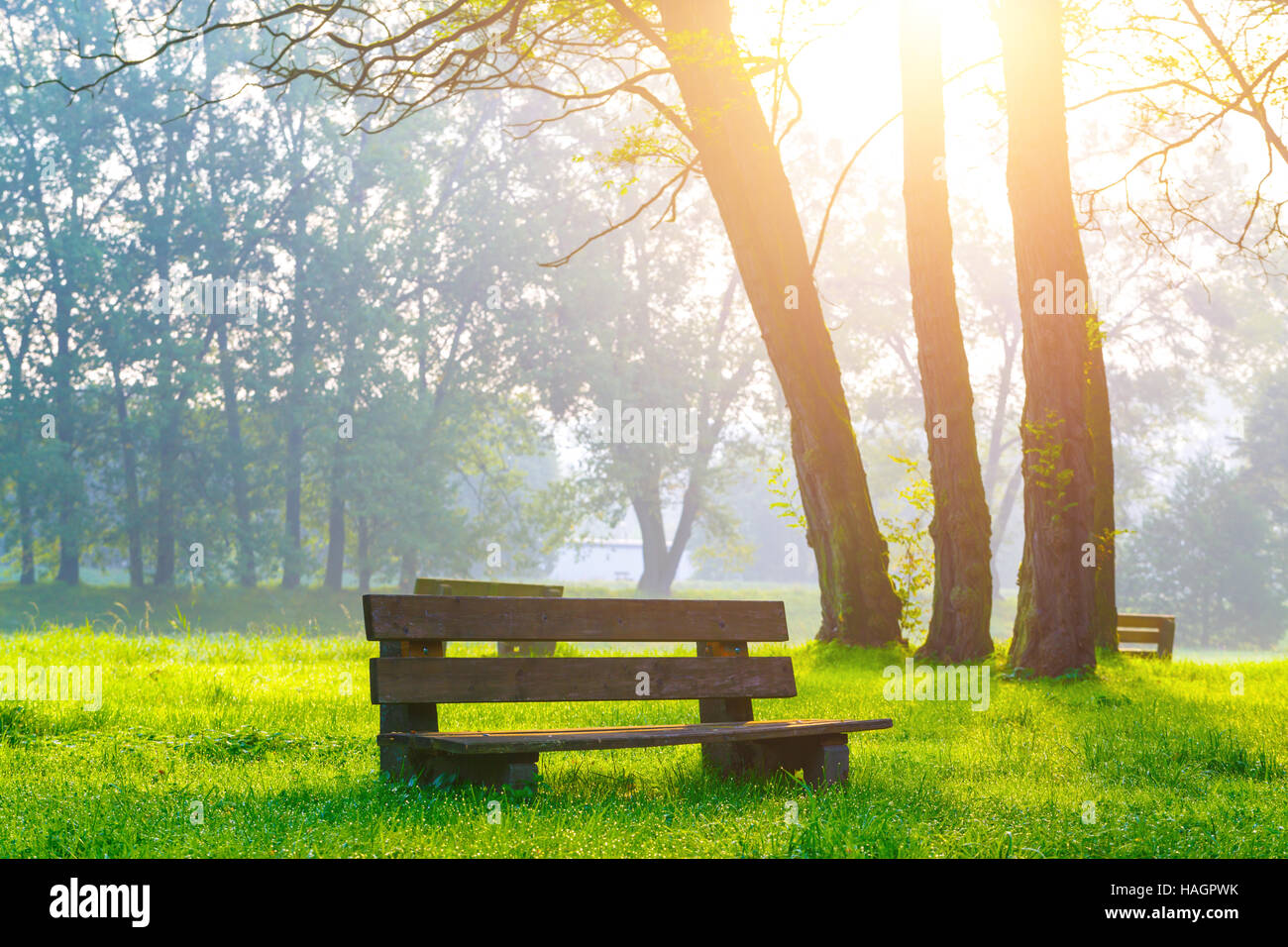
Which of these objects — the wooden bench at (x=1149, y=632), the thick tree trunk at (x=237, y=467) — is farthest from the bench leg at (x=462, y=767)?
the thick tree trunk at (x=237, y=467)

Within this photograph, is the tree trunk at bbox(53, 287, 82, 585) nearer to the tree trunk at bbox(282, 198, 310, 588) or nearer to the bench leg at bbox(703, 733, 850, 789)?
the tree trunk at bbox(282, 198, 310, 588)

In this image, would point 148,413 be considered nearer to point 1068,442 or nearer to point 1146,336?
point 1068,442

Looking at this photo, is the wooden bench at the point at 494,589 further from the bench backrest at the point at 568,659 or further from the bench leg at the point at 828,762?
the bench leg at the point at 828,762

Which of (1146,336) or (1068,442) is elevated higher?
(1146,336)

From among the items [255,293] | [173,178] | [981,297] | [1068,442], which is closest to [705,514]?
[981,297]

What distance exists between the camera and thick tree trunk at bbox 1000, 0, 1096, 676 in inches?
405

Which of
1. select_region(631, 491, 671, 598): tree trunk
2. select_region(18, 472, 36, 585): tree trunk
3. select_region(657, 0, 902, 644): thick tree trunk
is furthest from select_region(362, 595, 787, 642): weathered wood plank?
select_region(18, 472, 36, 585): tree trunk

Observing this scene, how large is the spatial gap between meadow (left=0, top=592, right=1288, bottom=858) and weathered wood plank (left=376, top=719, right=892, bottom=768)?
22cm

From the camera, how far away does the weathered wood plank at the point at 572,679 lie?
489 centimetres

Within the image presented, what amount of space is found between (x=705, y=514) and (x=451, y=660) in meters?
33.7

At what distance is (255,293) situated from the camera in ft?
120
